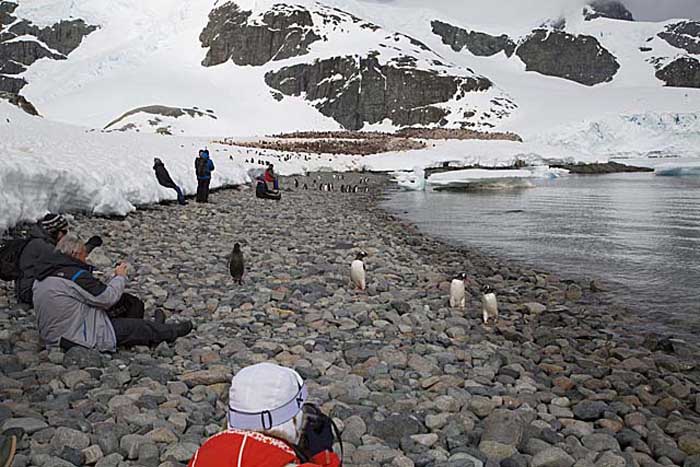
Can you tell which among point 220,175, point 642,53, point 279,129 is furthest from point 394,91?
point 220,175

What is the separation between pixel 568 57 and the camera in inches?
5143

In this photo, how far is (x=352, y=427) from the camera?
374 cm

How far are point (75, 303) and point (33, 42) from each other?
150289 millimetres

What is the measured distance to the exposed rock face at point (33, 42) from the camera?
12762cm

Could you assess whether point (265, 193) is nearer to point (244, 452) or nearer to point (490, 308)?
point (490, 308)

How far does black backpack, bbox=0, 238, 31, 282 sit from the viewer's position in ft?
18.8

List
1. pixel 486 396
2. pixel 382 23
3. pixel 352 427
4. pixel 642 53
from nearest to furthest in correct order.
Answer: pixel 352 427, pixel 486 396, pixel 642 53, pixel 382 23

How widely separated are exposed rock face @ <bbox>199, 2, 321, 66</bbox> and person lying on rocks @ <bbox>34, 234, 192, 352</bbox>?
350ft

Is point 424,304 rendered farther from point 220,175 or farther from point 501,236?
point 220,175

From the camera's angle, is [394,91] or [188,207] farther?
[394,91]

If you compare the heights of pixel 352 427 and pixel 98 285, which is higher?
pixel 98 285

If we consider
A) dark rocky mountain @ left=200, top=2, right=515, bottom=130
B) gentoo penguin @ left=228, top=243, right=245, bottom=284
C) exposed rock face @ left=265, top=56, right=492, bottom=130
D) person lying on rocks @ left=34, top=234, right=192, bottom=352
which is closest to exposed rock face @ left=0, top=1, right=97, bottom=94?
dark rocky mountain @ left=200, top=2, right=515, bottom=130

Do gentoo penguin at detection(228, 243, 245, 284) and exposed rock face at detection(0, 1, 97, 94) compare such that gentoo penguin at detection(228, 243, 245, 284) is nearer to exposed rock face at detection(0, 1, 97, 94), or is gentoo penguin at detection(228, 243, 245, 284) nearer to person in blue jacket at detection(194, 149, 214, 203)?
person in blue jacket at detection(194, 149, 214, 203)

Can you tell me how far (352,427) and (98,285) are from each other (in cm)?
224
